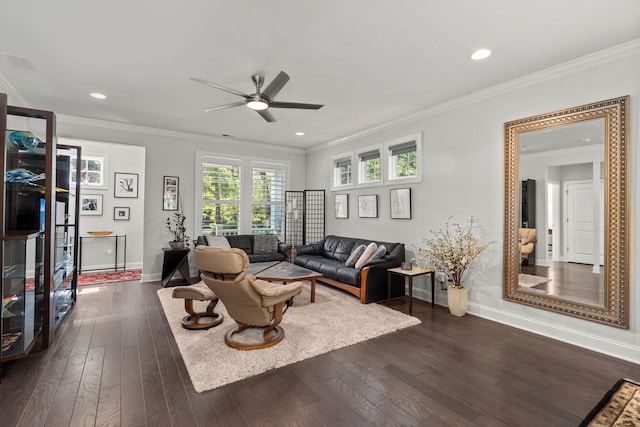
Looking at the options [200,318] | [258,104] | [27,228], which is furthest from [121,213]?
[258,104]

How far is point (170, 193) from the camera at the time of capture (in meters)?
6.09

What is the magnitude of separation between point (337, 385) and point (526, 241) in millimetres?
2847

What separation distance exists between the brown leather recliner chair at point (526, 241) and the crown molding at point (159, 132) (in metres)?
5.31

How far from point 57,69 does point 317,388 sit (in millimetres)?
4329

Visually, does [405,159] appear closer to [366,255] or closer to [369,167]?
[369,167]

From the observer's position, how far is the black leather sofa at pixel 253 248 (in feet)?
20.8

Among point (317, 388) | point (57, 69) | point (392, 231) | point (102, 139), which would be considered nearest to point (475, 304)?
point (392, 231)

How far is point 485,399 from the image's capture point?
2232 millimetres

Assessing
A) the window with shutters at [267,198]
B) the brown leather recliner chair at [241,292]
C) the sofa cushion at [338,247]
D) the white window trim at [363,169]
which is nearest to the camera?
the brown leather recliner chair at [241,292]

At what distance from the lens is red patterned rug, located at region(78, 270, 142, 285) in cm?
576

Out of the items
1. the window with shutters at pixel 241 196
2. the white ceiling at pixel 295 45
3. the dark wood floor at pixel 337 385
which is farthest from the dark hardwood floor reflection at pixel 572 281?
the window with shutters at pixel 241 196

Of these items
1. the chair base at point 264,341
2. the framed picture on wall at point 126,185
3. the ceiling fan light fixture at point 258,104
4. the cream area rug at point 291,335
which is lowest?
the cream area rug at point 291,335

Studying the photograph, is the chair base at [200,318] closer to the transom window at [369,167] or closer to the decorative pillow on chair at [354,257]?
the decorative pillow on chair at [354,257]

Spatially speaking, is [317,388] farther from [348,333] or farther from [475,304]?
[475,304]
